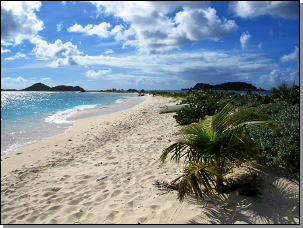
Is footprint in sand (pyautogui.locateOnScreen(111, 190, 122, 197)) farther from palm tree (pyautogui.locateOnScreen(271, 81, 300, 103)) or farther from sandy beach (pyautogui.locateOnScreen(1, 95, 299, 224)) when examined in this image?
palm tree (pyautogui.locateOnScreen(271, 81, 300, 103))

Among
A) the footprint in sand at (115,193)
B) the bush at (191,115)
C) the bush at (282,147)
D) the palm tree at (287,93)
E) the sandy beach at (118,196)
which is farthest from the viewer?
the palm tree at (287,93)

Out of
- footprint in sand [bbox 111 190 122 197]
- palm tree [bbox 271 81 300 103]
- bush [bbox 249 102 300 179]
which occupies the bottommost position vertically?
footprint in sand [bbox 111 190 122 197]

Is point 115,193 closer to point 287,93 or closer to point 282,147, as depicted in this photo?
point 282,147

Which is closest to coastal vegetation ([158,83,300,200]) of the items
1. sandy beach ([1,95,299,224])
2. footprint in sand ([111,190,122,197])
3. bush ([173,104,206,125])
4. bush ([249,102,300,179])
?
bush ([249,102,300,179])

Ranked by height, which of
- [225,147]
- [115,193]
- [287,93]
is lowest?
[115,193]

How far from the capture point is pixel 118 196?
3484mm

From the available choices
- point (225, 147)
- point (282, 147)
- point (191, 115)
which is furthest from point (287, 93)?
point (225, 147)

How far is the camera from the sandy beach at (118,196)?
273 cm

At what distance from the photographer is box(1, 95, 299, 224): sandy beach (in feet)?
8.95

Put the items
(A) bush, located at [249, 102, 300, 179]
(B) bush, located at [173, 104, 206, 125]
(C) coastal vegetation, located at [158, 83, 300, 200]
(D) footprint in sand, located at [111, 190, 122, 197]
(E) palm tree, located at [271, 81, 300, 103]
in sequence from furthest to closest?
(E) palm tree, located at [271, 81, 300, 103] → (B) bush, located at [173, 104, 206, 125] → (D) footprint in sand, located at [111, 190, 122, 197] → (A) bush, located at [249, 102, 300, 179] → (C) coastal vegetation, located at [158, 83, 300, 200]

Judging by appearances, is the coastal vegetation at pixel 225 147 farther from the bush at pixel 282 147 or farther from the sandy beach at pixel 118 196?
the sandy beach at pixel 118 196

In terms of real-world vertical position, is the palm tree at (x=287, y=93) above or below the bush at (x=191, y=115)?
above

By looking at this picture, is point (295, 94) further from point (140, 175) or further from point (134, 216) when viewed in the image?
point (134, 216)

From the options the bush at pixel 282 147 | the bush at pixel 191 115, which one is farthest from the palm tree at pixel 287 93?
the bush at pixel 282 147
